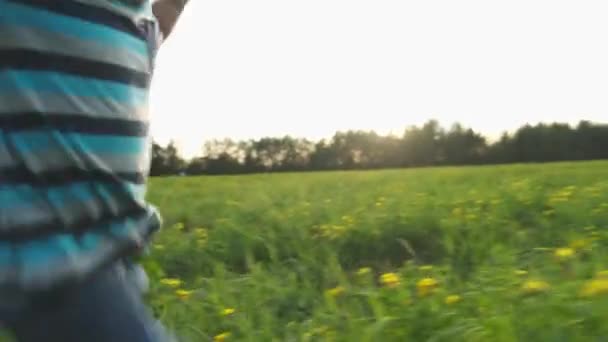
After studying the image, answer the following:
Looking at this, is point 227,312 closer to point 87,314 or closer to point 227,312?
point 227,312

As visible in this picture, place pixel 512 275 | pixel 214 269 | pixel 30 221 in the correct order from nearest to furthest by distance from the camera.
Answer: pixel 30 221 < pixel 512 275 < pixel 214 269

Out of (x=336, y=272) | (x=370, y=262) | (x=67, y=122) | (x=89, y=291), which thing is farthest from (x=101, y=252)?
(x=370, y=262)

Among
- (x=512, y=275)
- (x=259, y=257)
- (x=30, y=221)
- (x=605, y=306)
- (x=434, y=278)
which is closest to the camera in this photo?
(x=30, y=221)

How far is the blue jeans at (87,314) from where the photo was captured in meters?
1.09

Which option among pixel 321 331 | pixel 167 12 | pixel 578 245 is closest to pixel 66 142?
pixel 167 12

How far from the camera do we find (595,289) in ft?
6.51

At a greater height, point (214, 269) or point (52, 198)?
point (52, 198)

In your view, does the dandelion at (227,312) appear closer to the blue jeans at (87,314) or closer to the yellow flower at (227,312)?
the yellow flower at (227,312)

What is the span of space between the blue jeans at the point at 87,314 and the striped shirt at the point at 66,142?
2cm

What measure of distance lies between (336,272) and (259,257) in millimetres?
797

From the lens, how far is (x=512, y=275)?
2.38m

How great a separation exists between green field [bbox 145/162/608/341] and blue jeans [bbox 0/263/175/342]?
104cm

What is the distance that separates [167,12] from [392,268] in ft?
7.33

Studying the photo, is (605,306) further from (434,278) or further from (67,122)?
(67,122)
